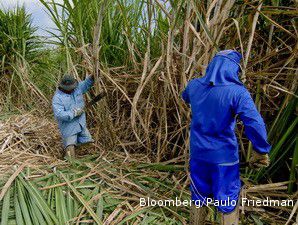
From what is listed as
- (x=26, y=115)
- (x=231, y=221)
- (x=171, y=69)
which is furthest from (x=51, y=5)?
(x=231, y=221)

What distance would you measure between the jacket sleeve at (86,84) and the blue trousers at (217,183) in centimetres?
149

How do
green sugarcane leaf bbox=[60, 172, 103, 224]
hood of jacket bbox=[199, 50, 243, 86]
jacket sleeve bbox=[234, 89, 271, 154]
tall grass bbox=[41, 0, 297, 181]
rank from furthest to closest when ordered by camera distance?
tall grass bbox=[41, 0, 297, 181] < green sugarcane leaf bbox=[60, 172, 103, 224] < hood of jacket bbox=[199, 50, 243, 86] < jacket sleeve bbox=[234, 89, 271, 154]

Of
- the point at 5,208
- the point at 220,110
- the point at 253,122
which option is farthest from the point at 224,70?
the point at 5,208

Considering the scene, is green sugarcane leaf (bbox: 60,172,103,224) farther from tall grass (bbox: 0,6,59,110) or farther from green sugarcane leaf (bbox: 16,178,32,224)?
tall grass (bbox: 0,6,59,110)

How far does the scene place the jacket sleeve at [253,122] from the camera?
166 centimetres

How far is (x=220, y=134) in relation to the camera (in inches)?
72.6

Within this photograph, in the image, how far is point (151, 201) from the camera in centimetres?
225

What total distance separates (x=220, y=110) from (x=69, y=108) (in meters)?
1.83

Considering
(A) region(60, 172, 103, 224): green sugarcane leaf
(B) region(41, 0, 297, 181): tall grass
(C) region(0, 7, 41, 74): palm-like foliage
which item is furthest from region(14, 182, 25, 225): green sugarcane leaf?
(C) region(0, 7, 41, 74): palm-like foliage

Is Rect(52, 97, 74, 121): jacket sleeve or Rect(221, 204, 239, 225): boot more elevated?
Rect(52, 97, 74, 121): jacket sleeve

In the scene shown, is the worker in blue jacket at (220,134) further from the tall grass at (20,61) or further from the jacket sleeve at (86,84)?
the tall grass at (20,61)

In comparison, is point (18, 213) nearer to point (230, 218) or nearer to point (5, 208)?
point (5, 208)

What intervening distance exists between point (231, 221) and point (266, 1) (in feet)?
5.03

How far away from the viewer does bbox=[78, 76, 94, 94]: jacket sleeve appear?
310 cm
